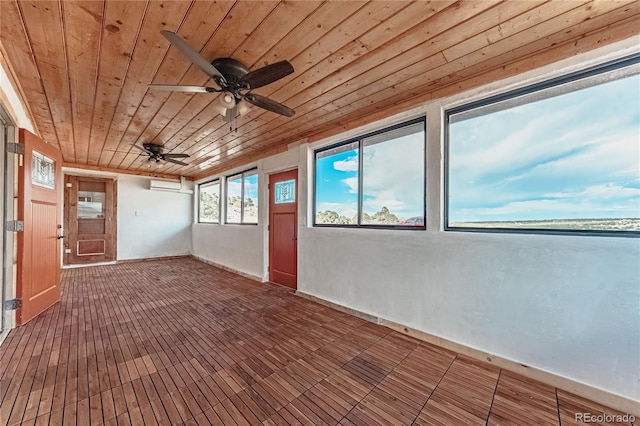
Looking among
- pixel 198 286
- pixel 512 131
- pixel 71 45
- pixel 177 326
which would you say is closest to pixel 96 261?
pixel 198 286

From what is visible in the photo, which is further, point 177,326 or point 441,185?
point 177,326

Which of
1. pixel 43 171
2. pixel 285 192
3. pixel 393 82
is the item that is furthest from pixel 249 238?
pixel 393 82

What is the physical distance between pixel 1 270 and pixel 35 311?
2.21ft

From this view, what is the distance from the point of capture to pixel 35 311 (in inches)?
117

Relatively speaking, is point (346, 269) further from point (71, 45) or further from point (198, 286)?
point (71, 45)

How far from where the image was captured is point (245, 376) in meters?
1.95

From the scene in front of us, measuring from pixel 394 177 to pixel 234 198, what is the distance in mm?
4107

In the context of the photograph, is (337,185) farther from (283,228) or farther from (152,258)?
(152,258)

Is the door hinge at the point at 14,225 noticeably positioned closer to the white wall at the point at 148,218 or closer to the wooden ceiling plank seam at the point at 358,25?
the wooden ceiling plank seam at the point at 358,25

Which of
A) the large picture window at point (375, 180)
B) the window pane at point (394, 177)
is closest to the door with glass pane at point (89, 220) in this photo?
the large picture window at point (375, 180)

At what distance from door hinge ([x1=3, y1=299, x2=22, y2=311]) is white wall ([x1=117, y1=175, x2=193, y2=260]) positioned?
4.18 metres

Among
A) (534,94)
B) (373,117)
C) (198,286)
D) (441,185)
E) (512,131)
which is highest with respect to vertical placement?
(373,117)

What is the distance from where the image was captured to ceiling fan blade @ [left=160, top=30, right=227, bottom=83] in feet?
4.82

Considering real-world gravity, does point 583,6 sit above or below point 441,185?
above
